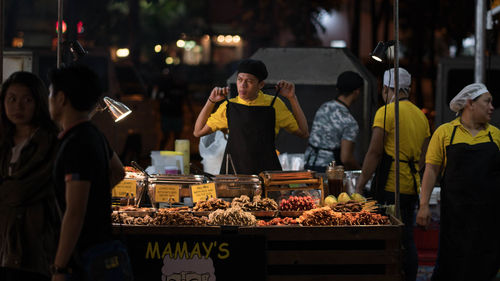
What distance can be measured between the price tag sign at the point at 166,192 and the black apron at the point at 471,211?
6.88ft

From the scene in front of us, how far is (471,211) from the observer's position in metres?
6.20

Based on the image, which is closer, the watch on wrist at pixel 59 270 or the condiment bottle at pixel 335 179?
the watch on wrist at pixel 59 270

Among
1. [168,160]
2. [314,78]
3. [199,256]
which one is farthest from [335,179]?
[314,78]

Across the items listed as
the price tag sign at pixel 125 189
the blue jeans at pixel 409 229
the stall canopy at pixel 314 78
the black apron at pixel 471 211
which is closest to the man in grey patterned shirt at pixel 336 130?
the blue jeans at pixel 409 229

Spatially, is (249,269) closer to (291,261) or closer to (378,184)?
(291,261)

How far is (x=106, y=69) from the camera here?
15.9 meters

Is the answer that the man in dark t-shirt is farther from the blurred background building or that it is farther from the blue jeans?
the blue jeans

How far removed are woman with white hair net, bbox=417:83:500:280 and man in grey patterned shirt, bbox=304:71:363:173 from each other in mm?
1327

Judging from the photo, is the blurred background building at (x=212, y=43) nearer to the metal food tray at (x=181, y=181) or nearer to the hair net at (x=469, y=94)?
the hair net at (x=469, y=94)

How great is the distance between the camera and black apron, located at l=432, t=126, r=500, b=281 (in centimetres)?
615

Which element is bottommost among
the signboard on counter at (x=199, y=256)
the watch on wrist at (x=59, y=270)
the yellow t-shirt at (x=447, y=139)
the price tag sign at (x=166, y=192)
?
the signboard on counter at (x=199, y=256)

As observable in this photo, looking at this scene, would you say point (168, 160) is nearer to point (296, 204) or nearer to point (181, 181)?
point (181, 181)

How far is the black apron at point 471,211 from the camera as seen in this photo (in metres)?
6.15

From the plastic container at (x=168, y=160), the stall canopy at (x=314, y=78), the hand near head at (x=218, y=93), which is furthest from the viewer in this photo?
the stall canopy at (x=314, y=78)
